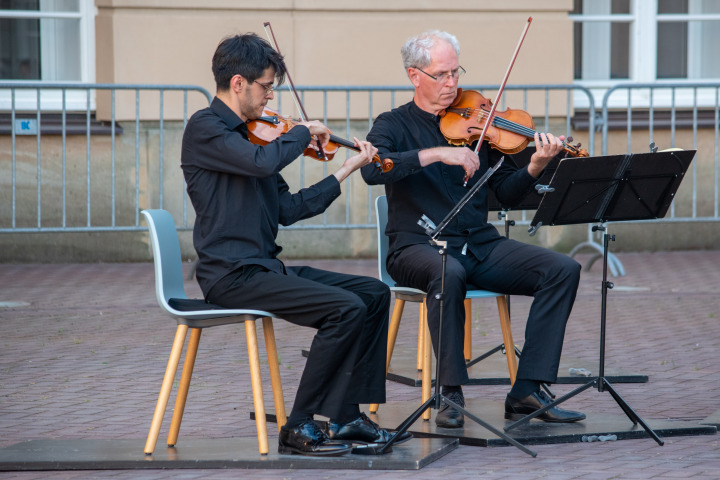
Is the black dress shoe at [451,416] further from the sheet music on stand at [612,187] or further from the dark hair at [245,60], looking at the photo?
the dark hair at [245,60]

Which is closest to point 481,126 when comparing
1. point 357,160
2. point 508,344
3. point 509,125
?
point 509,125

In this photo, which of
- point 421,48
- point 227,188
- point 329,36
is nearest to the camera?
point 227,188

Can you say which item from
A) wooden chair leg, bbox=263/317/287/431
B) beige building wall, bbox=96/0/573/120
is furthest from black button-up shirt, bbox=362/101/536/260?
beige building wall, bbox=96/0/573/120

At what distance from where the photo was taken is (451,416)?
14.2 ft

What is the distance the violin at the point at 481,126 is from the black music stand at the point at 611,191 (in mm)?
556

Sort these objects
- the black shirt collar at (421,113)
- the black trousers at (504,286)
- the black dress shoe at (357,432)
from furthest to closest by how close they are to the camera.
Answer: the black shirt collar at (421,113) → the black trousers at (504,286) → the black dress shoe at (357,432)

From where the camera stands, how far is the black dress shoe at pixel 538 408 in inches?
→ 173

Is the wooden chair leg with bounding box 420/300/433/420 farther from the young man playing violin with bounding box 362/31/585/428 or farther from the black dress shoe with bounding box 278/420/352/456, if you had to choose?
the black dress shoe with bounding box 278/420/352/456

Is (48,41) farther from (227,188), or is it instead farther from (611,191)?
(611,191)

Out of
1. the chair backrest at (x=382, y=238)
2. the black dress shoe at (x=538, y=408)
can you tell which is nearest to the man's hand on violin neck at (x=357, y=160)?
the chair backrest at (x=382, y=238)

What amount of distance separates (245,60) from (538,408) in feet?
5.66

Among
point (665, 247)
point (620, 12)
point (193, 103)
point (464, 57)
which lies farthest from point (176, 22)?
point (665, 247)

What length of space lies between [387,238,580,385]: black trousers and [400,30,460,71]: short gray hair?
769 mm

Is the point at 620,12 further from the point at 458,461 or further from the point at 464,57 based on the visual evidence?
the point at 458,461
